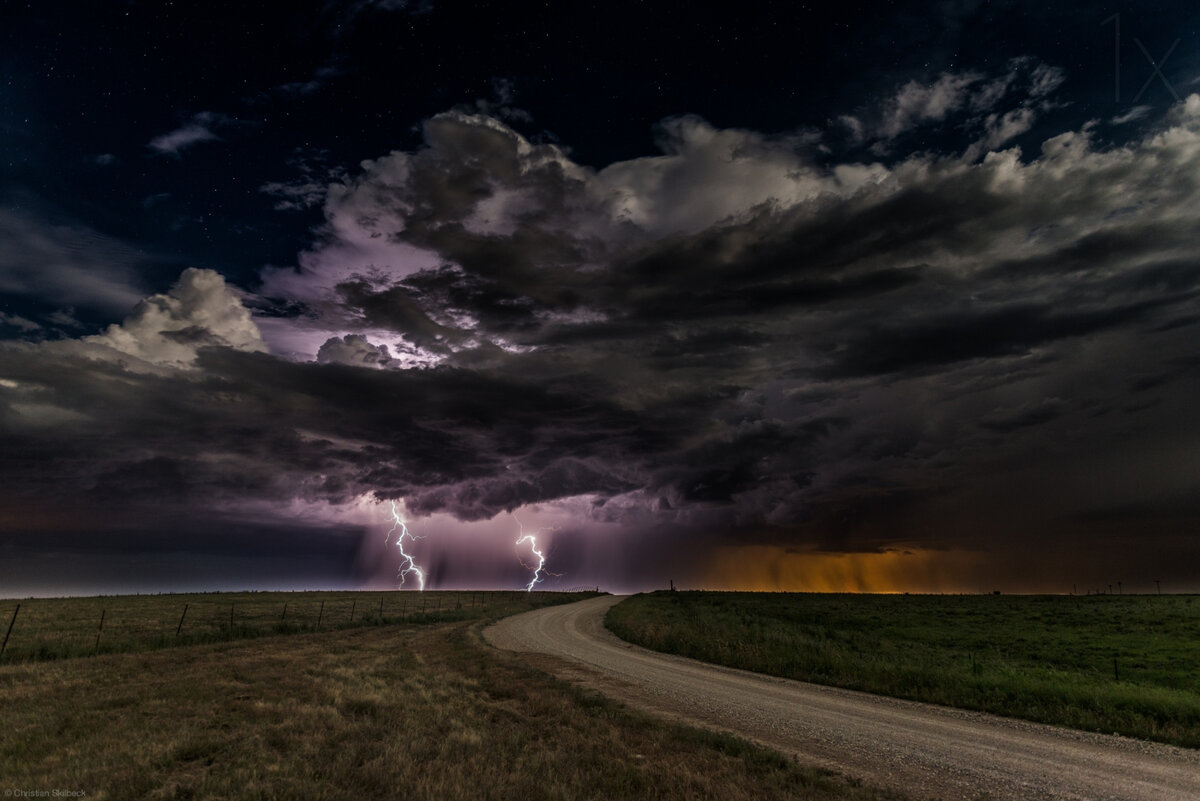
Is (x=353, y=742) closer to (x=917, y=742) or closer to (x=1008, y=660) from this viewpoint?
(x=917, y=742)

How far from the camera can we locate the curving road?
1102cm

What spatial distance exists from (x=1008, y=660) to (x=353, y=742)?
38545 millimetres

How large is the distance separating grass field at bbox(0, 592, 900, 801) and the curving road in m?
1.62

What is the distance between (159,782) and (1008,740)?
1756 centimetres

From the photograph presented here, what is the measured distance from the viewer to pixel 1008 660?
36.2 meters

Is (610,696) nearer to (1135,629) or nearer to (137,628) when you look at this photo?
(137,628)

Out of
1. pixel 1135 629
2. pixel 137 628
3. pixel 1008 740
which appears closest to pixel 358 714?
pixel 1008 740

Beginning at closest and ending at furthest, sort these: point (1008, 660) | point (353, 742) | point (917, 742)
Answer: point (353, 742) < point (917, 742) < point (1008, 660)

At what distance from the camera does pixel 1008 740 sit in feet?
47.2

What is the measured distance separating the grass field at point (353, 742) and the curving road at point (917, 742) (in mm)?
1624

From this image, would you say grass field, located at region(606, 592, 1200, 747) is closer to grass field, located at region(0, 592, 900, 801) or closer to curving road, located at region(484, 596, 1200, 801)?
curving road, located at region(484, 596, 1200, 801)

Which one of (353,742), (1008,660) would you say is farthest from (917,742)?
(1008,660)

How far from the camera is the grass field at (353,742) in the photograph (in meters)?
10.1

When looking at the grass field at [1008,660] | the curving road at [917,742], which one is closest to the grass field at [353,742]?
the curving road at [917,742]
